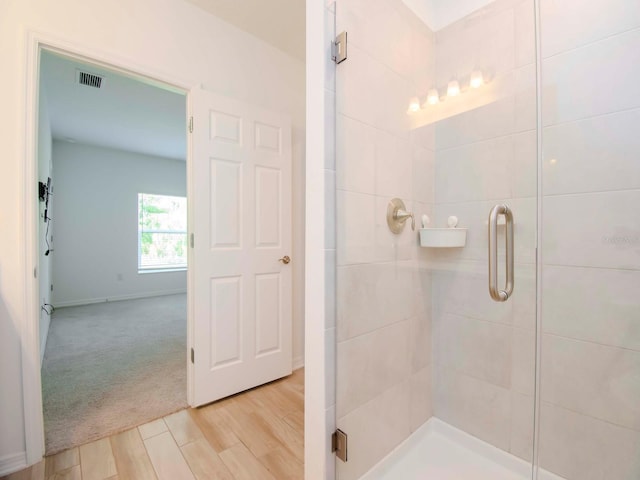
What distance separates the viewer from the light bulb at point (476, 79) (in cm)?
148

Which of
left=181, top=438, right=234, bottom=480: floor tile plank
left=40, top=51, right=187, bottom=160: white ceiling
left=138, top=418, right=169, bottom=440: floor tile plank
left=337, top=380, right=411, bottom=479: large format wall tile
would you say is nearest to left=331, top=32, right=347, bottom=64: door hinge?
left=337, top=380, right=411, bottom=479: large format wall tile

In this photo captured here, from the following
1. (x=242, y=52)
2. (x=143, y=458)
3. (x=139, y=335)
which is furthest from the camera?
(x=139, y=335)

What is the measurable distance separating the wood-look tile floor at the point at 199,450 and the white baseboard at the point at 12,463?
3 centimetres

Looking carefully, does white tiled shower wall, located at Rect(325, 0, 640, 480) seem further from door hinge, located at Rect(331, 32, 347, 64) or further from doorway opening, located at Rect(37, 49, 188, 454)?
doorway opening, located at Rect(37, 49, 188, 454)

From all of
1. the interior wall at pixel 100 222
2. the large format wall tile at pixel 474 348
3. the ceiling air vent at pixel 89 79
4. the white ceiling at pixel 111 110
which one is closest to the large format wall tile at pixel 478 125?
the large format wall tile at pixel 474 348

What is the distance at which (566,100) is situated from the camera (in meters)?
1.21

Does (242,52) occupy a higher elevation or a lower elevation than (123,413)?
higher

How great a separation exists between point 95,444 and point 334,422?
1337 millimetres

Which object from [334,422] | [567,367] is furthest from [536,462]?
[334,422]

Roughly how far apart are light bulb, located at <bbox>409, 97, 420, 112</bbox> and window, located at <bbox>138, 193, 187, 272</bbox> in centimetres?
542

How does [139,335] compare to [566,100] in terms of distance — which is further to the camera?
[139,335]

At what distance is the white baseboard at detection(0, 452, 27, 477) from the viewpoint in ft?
4.39

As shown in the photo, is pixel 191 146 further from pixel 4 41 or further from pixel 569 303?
pixel 569 303

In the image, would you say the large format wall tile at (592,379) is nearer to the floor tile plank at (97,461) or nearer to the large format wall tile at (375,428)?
the large format wall tile at (375,428)
